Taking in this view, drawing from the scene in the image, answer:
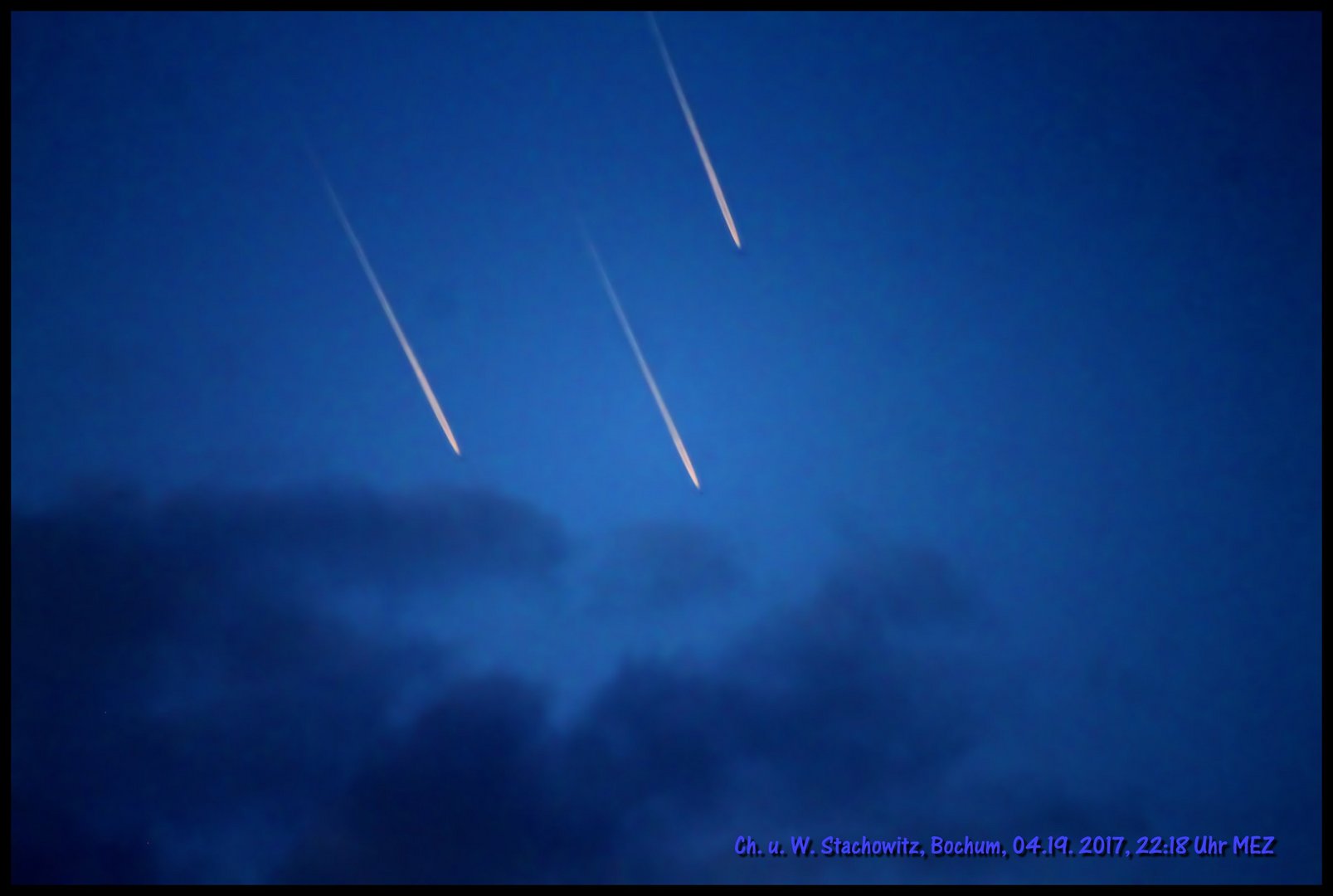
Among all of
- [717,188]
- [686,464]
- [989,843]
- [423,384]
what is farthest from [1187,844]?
[423,384]

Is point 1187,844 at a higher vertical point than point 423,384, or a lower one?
lower

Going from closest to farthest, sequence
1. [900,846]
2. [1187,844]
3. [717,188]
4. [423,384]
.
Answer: [1187,844] < [900,846] < [717,188] < [423,384]

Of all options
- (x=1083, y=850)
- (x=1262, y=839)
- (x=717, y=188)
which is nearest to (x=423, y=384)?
(x=717, y=188)

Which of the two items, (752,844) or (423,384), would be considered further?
(423,384)

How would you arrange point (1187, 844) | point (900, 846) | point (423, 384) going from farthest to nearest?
1. point (423, 384)
2. point (900, 846)
3. point (1187, 844)

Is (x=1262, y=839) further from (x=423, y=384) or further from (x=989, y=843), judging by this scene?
(x=423, y=384)

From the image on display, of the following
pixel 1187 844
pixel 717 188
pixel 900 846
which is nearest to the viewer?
pixel 1187 844

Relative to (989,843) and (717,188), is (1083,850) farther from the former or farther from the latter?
(717,188)

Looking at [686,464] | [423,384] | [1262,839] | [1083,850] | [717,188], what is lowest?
[1262,839]

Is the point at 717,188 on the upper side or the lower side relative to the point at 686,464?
upper
